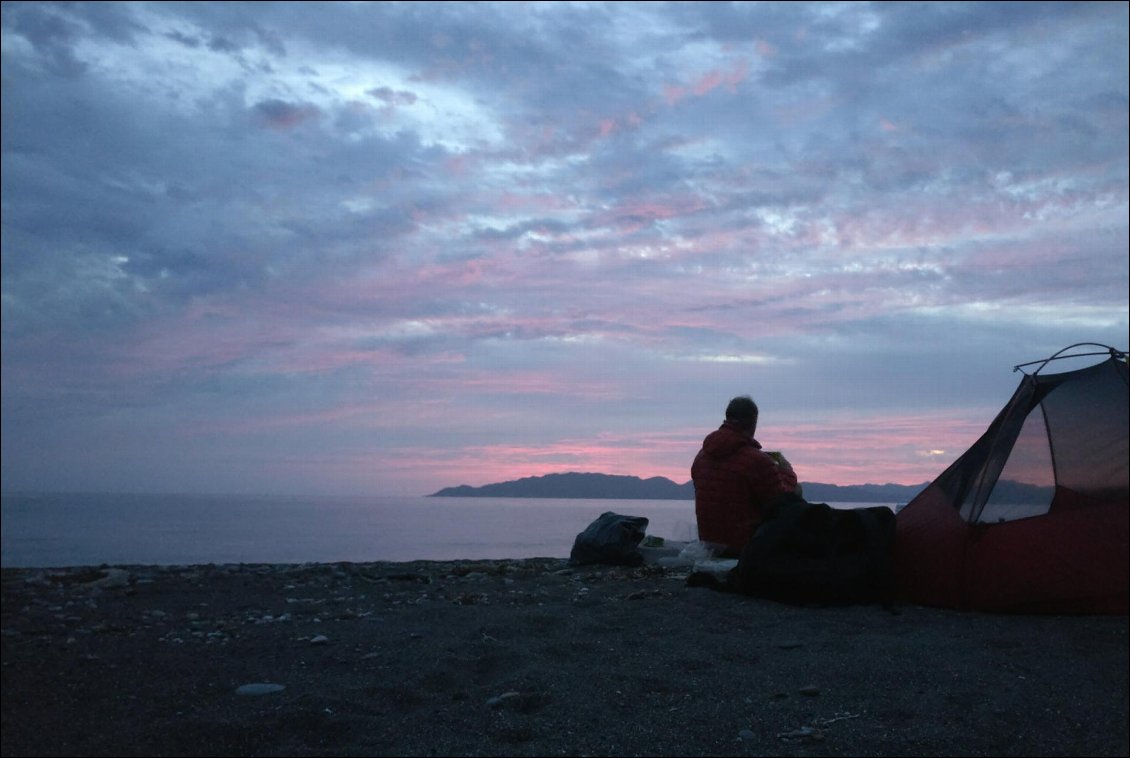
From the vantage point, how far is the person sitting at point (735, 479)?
7406 mm

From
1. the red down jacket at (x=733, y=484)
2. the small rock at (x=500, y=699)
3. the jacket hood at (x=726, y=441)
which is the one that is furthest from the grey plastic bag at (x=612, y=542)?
the small rock at (x=500, y=699)

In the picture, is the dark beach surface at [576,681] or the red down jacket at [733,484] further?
the red down jacket at [733,484]

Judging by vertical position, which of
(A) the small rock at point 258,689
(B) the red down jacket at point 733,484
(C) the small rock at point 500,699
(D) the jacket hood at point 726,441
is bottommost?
(A) the small rock at point 258,689

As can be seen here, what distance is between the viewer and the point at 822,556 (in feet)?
20.6

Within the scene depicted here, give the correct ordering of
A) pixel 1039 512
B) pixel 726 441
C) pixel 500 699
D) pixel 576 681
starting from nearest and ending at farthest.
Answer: pixel 500 699
pixel 576 681
pixel 1039 512
pixel 726 441

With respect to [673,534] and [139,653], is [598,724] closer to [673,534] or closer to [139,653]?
[139,653]

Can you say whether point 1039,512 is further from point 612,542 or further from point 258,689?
point 258,689

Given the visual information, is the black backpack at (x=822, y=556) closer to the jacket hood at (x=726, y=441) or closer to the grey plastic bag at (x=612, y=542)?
the jacket hood at (x=726, y=441)

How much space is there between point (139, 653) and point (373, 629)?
1.71 meters

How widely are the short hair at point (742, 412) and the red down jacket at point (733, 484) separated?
0.08 m

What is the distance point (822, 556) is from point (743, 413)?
68.2 inches

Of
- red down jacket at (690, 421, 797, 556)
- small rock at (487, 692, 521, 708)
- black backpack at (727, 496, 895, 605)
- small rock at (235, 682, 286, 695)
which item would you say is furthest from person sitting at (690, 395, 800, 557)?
small rock at (235, 682, 286, 695)

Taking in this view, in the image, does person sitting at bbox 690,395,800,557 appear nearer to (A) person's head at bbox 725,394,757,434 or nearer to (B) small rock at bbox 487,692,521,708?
(A) person's head at bbox 725,394,757,434

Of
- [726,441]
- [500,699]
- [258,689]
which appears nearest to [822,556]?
[726,441]
